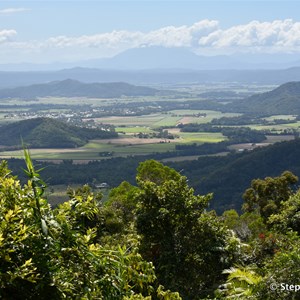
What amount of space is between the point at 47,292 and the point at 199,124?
17407 cm

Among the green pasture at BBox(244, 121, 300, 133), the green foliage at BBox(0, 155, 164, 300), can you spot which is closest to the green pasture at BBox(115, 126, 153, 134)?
the green pasture at BBox(244, 121, 300, 133)

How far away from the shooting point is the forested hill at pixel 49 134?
14088 cm

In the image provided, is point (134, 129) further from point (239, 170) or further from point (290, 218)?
point (290, 218)

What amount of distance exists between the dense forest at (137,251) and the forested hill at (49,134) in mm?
118799

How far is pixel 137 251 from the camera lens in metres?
11.0

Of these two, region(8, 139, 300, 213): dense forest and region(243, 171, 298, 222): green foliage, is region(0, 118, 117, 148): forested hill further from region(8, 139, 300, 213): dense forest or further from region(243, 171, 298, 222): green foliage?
region(243, 171, 298, 222): green foliage

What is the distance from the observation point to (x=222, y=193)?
7875cm

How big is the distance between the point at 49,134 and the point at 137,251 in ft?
455

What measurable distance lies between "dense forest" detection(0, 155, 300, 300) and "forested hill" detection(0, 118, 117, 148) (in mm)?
118799

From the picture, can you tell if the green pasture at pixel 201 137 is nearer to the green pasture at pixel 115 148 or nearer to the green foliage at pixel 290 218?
the green pasture at pixel 115 148

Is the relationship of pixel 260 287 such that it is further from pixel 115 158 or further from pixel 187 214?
pixel 115 158

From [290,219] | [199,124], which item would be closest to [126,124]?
[199,124]

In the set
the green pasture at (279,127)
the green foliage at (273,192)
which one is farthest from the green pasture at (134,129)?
the green foliage at (273,192)

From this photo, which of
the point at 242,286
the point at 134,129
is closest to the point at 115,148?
the point at 134,129
